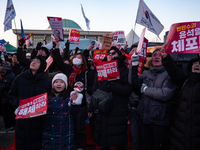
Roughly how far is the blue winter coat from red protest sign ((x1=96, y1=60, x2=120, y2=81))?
699mm

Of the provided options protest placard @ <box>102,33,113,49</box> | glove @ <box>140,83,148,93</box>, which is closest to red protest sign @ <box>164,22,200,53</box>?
glove @ <box>140,83,148,93</box>

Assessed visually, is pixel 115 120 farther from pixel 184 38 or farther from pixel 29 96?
pixel 184 38

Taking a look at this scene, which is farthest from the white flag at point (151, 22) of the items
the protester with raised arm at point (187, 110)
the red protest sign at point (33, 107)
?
the red protest sign at point (33, 107)

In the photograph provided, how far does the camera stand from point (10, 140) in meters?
3.75

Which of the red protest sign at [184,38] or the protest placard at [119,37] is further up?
the protest placard at [119,37]

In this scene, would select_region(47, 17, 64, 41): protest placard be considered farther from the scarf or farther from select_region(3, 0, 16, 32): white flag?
select_region(3, 0, 16, 32): white flag

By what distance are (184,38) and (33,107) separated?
2.12m

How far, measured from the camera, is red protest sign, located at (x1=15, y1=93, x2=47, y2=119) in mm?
1940

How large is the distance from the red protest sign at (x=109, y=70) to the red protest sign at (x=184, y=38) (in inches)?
31.1

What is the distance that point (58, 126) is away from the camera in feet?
7.13

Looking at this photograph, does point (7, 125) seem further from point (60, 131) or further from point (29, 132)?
point (60, 131)

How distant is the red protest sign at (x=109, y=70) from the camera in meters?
2.44

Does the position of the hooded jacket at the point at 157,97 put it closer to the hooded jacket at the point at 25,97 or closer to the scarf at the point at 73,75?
the scarf at the point at 73,75

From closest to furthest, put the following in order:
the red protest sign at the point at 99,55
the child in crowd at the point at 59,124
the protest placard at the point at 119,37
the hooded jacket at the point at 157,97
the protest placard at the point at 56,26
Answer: the child in crowd at the point at 59,124 → the hooded jacket at the point at 157,97 → the protest placard at the point at 56,26 → the red protest sign at the point at 99,55 → the protest placard at the point at 119,37
